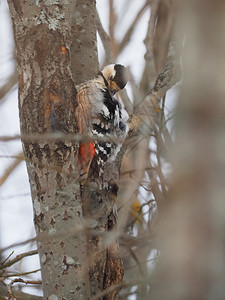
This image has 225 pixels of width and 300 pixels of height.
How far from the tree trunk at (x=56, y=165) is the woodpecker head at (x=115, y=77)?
0.99 m

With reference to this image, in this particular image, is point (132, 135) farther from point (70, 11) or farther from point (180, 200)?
point (180, 200)

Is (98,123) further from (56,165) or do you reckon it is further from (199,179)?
(199,179)

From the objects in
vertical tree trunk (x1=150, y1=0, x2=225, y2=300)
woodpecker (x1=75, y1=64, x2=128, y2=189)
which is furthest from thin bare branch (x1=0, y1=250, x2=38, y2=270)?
vertical tree trunk (x1=150, y1=0, x2=225, y2=300)

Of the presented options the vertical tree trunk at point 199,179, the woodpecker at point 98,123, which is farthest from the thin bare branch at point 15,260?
the vertical tree trunk at point 199,179

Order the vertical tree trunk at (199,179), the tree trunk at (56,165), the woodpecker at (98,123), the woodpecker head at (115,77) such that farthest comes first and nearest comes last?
the woodpecker head at (115,77) < the woodpecker at (98,123) < the tree trunk at (56,165) < the vertical tree trunk at (199,179)

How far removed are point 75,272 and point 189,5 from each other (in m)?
1.73

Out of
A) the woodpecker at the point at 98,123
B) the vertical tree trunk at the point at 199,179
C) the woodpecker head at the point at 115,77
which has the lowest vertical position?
the vertical tree trunk at the point at 199,179

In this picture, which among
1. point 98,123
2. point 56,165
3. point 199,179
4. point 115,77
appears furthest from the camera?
point 115,77

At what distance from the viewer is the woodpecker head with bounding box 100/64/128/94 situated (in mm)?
3822

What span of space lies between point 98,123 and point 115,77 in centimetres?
61

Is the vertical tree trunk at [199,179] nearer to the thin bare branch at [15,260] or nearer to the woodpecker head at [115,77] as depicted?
the thin bare branch at [15,260]

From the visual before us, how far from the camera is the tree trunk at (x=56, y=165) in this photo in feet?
8.00

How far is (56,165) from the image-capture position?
2.53 metres

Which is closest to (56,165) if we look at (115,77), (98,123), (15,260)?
(15,260)
